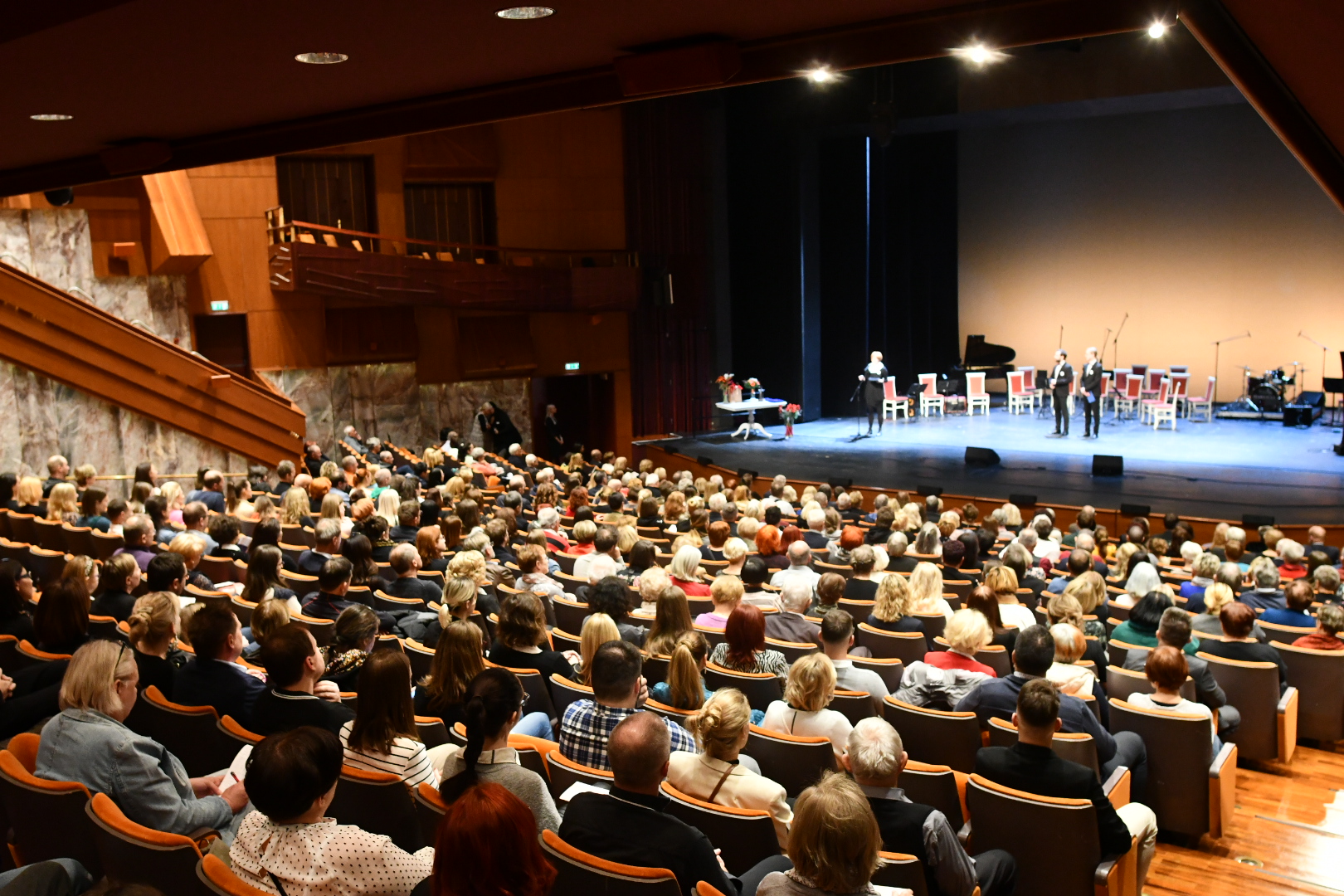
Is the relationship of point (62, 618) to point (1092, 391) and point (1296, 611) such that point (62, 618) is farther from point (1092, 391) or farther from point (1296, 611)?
point (1092, 391)

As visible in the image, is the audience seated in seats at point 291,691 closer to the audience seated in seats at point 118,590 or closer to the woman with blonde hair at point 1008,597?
the audience seated in seats at point 118,590

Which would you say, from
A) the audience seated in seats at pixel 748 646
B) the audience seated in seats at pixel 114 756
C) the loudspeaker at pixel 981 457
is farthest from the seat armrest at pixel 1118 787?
the loudspeaker at pixel 981 457

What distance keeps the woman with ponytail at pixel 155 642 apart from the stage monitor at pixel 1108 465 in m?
10.9

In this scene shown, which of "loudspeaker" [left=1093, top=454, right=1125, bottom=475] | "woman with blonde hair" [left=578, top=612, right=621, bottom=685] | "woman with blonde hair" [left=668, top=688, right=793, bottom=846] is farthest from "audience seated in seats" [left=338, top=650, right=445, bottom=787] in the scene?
"loudspeaker" [left=1093, top=454, right=1125, bottom=475]

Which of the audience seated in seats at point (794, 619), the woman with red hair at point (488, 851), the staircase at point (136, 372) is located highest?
the staircase at point (136, 372)

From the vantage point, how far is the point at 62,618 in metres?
4.22

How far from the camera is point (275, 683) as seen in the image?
Answer: 11.5 ft

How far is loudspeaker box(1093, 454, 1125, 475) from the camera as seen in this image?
41.2 feet

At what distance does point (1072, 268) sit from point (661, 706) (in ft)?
59.9

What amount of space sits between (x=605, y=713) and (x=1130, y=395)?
50.9 feet

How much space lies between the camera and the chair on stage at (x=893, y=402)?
18.3m

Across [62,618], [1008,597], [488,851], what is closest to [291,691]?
[62,618]

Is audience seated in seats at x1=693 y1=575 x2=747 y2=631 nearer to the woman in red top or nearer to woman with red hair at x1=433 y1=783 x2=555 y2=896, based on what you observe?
the woman in red top

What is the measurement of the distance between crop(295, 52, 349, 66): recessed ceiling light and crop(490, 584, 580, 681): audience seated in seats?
89.7 inches
